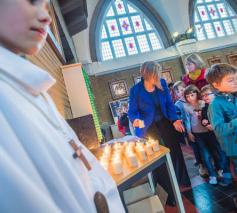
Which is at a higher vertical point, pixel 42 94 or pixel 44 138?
pixel 42 94

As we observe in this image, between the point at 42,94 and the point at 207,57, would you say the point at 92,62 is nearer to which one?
the point at 207,57

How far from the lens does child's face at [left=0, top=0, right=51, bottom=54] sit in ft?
1.85

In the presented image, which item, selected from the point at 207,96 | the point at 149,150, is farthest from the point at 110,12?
the point at 149,150

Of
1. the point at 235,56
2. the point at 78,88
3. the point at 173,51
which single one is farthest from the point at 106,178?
the point at 235,56

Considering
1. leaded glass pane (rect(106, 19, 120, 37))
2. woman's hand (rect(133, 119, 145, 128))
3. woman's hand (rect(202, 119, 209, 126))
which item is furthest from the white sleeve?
leaded glass pane (rect(106, 19, 120, 37))

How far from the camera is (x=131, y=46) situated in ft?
44.5

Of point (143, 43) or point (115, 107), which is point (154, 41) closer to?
point (143, 43)

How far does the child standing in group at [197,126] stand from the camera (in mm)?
3365

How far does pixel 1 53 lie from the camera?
0.55 m

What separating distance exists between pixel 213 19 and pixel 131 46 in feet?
22.0

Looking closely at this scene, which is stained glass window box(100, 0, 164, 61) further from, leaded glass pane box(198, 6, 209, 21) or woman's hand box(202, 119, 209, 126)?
woman's hand box(202, 119, 209, 126)

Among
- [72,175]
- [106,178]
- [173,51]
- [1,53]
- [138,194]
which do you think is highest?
[173,51]

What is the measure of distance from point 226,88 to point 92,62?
10742 mm

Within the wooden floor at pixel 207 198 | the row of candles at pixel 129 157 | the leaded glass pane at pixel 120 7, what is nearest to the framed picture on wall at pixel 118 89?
the leaded glass pane at pixel 120 7
